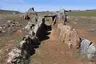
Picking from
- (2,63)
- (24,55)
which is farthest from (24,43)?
(2,63)

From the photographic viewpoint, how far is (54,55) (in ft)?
147

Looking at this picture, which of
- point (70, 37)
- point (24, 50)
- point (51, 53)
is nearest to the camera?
point (24, 50)

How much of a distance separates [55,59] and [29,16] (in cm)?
4657

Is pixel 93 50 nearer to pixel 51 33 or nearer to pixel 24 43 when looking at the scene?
pixel 24 43

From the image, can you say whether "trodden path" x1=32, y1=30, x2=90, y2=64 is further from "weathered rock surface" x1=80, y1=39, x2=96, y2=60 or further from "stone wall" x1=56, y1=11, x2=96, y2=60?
"weathered rock surface" x1=80, y1=39, x2=96, y2=60

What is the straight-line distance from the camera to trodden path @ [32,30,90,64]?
4217 cm

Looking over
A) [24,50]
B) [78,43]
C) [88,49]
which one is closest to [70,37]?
[78,43]

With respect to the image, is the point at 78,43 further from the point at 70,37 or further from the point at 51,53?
the point at 51,53

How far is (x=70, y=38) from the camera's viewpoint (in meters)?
48.9

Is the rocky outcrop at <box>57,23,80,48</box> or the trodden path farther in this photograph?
the rocky outcrop at <box>57,23,80,48</box>

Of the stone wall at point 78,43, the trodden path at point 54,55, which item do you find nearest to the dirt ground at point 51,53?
the trodden path at point 54,55

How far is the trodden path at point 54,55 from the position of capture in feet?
138

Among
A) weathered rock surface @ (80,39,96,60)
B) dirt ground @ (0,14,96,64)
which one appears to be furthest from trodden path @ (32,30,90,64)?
weathered rock surface @ (80,39,96,60)

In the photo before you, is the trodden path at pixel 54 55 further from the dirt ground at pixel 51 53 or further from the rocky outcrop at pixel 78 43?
the rocky outcrop at pixel 78 43
